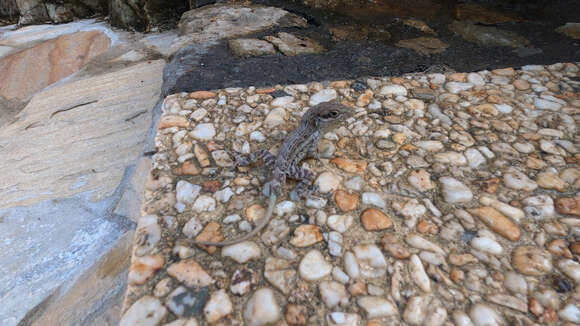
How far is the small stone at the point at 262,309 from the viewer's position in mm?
1441

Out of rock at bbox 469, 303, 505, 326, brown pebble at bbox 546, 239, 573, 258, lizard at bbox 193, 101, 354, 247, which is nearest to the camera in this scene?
rock at bbox 469, 303, 505, 326

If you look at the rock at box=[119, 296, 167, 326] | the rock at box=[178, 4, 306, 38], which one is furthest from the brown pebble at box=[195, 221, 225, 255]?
the rock at box=[178, 4, 306, 38]

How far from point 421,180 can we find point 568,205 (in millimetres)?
759

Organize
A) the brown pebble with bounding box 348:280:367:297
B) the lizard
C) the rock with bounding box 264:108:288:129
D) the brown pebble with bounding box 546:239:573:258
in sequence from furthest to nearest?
the rock with bounding box 264:108:288:129 < the lizard < the brown pebble with bounding box 546:239:573:258 < the brown pebble with bounding box 348:280:367:297

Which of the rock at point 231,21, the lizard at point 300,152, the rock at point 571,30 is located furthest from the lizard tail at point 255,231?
the rock at point 571,30

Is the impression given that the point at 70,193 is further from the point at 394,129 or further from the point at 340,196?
the point at 394,129

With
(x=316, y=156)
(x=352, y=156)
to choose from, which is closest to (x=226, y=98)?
(x=316, y=156)

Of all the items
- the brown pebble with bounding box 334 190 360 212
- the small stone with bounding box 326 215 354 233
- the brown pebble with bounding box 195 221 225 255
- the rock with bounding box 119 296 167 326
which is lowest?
the rock with bounding box 119 296 167 326

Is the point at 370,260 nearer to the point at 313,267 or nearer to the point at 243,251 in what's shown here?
the point at 313,267

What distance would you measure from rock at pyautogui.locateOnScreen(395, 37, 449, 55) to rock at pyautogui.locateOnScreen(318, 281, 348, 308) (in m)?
2.45

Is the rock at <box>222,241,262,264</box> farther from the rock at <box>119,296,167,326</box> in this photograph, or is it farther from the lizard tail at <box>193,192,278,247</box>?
the rock at <box>119,296,167,326</box>

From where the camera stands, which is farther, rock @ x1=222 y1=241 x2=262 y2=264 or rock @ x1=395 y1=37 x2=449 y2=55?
rock @ x1=395 y1=37 x2=449 y2=55

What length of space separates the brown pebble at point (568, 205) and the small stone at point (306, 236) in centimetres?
131

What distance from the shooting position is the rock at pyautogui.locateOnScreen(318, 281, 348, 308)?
1.49 meters
